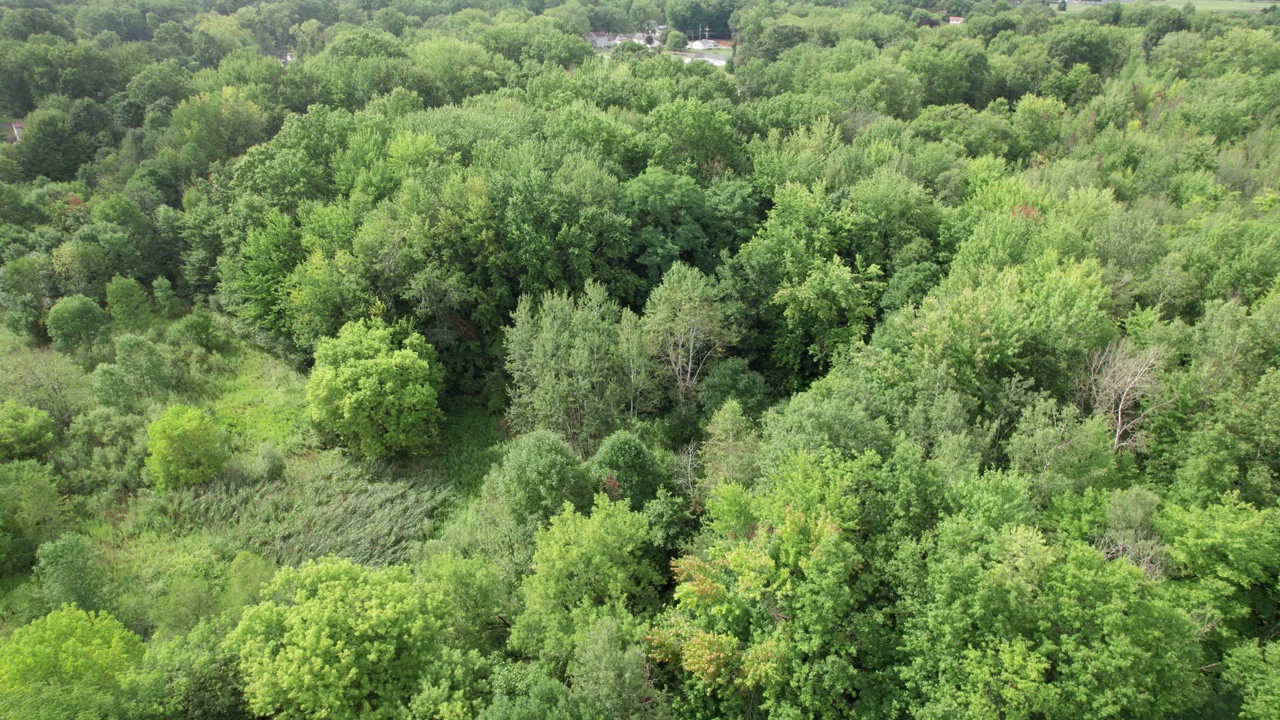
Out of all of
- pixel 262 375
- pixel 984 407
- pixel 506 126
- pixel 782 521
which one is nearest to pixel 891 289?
pixel 984 407

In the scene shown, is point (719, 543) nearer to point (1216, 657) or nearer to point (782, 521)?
point (782, 521)

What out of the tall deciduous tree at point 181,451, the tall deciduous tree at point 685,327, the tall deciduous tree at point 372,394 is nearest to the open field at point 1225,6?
the tall deciduous tree at point 685,327

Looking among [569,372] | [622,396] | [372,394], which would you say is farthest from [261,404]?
[622,396]

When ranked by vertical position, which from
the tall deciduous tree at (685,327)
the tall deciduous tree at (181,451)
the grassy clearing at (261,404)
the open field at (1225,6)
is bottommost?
the grassy clearing at (261,404)

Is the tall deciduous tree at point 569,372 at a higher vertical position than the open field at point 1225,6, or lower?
lower

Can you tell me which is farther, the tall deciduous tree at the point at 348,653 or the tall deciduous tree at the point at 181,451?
the tall deciduous tree at the point at 181,451

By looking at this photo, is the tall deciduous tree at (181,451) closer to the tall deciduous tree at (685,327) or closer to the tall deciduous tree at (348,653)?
the tall deciduous tree at (348,653)

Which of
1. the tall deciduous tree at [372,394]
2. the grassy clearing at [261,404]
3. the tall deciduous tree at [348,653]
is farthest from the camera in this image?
the grassy clearing at [261,404]

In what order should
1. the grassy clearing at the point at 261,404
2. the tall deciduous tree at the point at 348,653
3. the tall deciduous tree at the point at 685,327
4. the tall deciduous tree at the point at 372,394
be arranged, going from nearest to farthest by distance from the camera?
1. the tall deciduous tree at the point at 348,653
2. the tall deciduous tree at the point at 372,394
3. the tall deciduous tree at the point at 685,327
4. the grassy clearing at the point at 261,404

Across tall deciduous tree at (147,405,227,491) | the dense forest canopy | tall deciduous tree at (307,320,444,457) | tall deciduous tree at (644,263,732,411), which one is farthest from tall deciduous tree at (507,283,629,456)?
tall deciduous tree at (147,405,227,491)

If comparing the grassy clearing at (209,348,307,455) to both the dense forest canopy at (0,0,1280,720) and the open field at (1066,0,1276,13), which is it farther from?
the open field at (1066,0,1276,13)
